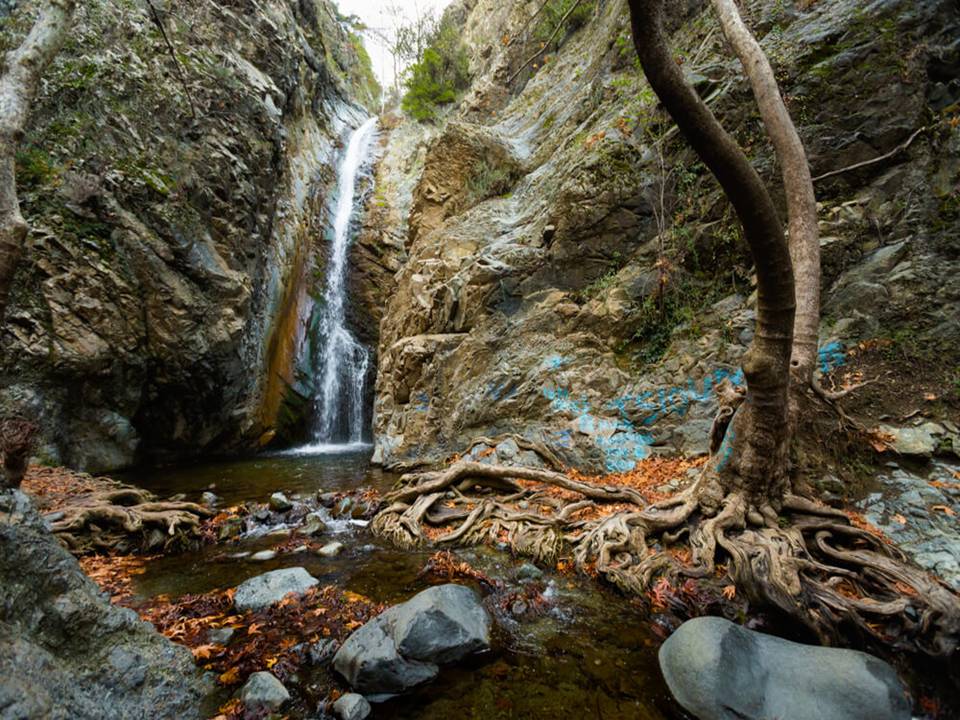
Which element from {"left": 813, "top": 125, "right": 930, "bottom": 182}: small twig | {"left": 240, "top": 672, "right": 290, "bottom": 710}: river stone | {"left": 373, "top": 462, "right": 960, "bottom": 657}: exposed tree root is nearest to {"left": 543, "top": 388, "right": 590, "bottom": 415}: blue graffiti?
{"left": 373, "top": 462, "right": 960, "bottom": 657}: exposed tree root

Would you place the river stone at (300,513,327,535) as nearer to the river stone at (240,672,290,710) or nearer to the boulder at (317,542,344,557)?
the boulder at (317,542,344,557)

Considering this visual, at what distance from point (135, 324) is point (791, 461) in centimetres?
1396

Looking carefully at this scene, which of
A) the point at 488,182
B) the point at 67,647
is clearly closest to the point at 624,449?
the point at 67,647

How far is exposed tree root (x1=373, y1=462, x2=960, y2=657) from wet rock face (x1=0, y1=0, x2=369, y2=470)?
851 centimetres

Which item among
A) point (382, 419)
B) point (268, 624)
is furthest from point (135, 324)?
point (268, 624)

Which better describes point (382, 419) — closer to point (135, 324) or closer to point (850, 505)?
point (135, 324)

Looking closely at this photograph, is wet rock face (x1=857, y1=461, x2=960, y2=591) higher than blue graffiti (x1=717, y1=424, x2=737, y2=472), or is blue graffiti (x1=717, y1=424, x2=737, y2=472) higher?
blue graffiti (x1=717, y1=424, x2=737, y2=472)

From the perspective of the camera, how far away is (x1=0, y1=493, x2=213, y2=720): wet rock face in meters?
1.74

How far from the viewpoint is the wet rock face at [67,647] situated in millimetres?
1738

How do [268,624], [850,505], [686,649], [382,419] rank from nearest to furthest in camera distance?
1. [686,649]
2. [268,624]
3. [850,505]
4. [382,419]

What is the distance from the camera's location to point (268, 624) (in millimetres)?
3451

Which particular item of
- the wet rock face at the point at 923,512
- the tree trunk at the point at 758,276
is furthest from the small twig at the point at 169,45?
the wet rock face at the point at 923,512

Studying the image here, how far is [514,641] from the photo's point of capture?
329cm

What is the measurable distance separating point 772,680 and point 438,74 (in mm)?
29384
